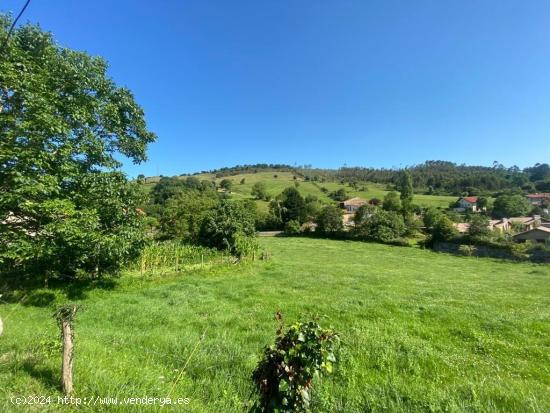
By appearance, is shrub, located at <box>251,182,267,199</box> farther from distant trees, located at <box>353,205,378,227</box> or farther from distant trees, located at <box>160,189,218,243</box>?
distant trees, located at <box>160,189,218,243</box>

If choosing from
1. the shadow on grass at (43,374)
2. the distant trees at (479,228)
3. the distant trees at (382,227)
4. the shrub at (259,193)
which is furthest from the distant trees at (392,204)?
the shadow on grass at (43,374)

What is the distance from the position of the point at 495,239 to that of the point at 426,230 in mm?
15605

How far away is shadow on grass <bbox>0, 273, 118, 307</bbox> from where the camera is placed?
11.3 metres

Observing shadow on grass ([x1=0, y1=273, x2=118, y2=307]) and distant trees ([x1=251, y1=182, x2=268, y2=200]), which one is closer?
shadow on grass ([x1=0, y1=273, x2=118, y2=307])

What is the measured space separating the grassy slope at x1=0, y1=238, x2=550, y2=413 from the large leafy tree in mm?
2178

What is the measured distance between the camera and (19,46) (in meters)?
11.8

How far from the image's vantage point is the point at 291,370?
9.98 feet

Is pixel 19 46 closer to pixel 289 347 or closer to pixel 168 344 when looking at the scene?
pixel 168 344

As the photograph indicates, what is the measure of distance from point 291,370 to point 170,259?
1783 centimetres

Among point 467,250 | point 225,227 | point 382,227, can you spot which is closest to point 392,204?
point 382,227

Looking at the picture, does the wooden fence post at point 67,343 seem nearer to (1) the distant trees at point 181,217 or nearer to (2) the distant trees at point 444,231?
(1) the distant trees at point 181,217

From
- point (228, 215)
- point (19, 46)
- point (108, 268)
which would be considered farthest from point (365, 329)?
point (228, 215)

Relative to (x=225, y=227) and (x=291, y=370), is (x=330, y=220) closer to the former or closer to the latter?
(x=225, y=227)

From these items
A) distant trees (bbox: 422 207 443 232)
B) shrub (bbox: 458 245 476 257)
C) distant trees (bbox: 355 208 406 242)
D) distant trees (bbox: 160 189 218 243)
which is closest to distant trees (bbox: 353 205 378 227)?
distant trees (bbox: 355 208 406 242)
